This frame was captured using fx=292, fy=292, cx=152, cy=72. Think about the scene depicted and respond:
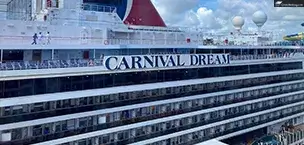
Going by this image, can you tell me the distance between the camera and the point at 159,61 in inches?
863

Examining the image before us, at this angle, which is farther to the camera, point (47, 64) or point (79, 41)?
point (79, 41)

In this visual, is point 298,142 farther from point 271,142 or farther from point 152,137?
point 152,137

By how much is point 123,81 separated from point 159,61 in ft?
→ 10.5

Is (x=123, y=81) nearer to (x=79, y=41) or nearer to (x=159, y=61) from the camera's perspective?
(x=159, y=61)

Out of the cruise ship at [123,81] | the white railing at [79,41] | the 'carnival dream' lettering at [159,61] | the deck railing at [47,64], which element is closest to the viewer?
the deck railing at [47,64]

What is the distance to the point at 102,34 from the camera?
22969 millimetres

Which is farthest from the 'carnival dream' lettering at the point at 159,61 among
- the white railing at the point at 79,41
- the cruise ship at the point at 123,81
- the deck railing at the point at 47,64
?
the white railing at the point at 79,41

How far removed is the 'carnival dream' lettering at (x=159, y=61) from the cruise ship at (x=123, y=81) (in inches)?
3.0

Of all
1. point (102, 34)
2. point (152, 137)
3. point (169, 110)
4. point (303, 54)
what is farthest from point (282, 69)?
point (102, 34)

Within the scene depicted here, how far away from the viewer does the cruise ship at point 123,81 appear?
56.1 ft

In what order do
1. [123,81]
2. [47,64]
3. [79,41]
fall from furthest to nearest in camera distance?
[79,41], [123,81], [47,64]

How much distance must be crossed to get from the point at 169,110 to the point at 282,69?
17.9 meters

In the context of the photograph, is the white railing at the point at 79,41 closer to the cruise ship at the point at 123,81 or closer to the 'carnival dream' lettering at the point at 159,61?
the cruise ship at the point at 123,81

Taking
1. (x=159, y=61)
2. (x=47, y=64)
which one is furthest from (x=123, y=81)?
(x=47, y=64)
